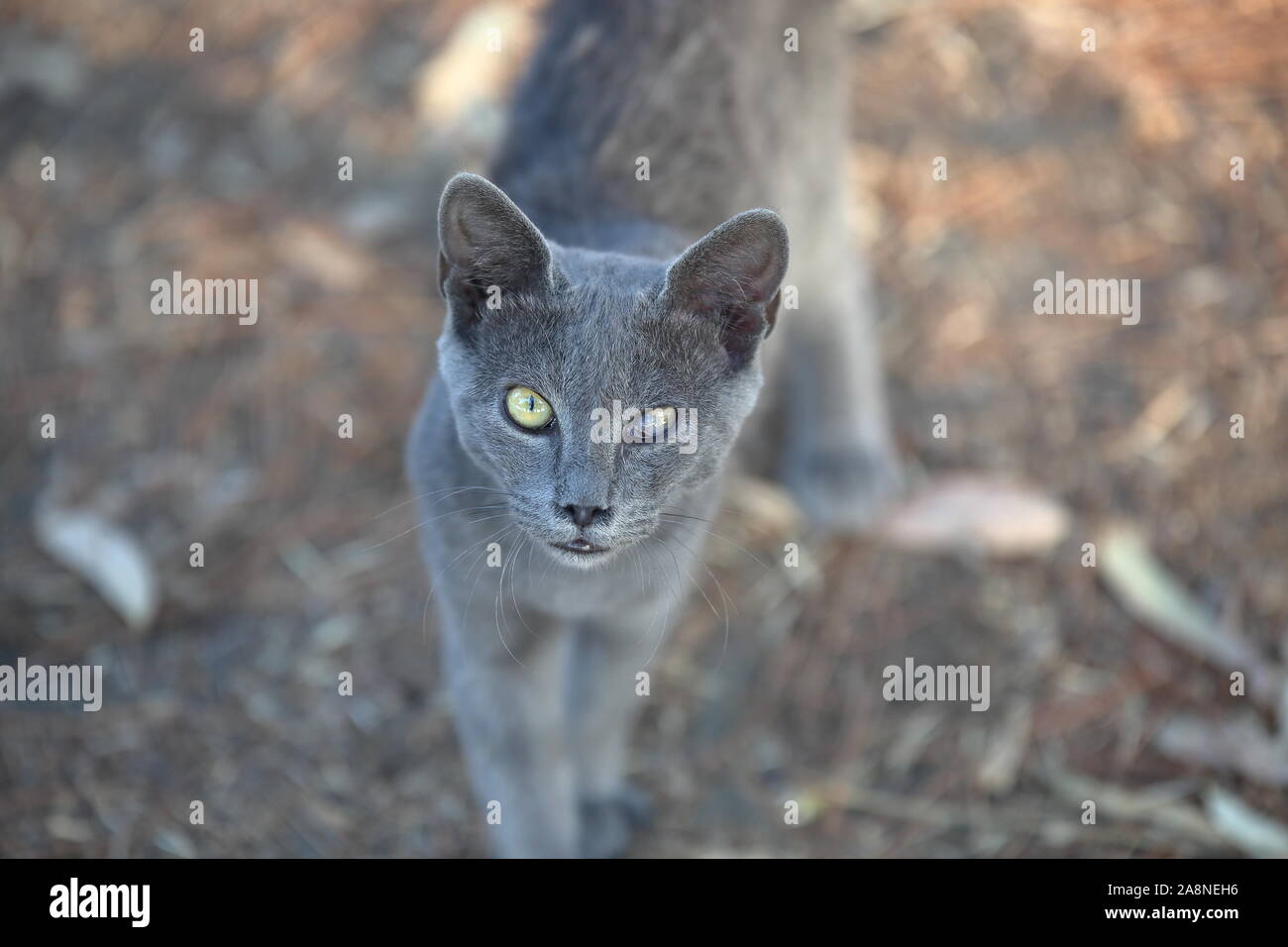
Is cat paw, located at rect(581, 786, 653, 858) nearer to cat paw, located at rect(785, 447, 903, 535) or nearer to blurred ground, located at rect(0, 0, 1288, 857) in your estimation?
blurred ground, located at rect(0, 0, 1288, 857)

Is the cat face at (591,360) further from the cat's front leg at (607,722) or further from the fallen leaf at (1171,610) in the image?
the fallen leaf at (1171,610)

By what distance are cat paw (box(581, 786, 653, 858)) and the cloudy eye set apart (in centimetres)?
125

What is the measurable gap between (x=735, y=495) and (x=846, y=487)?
1.15 feet

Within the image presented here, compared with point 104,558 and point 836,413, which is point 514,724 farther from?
point 836,413

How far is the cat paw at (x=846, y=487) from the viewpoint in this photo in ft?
11.5

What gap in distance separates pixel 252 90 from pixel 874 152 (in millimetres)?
2349

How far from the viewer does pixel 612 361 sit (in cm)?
203

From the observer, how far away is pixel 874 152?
4199 mm

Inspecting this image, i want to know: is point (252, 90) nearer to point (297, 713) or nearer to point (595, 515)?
point (297, 713)

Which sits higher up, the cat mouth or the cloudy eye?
the cloudy eye

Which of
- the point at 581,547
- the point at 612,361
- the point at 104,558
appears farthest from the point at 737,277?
the point at 104,558

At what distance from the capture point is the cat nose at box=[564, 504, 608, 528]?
197 centimetres

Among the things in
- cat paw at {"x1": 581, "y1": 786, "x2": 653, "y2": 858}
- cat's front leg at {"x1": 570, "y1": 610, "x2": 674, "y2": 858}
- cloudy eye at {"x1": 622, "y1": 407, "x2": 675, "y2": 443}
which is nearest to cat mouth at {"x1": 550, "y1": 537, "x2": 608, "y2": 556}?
cloudy eye at {"x1": 622, "y1": 407, "x2": 675, "y2": 443}
